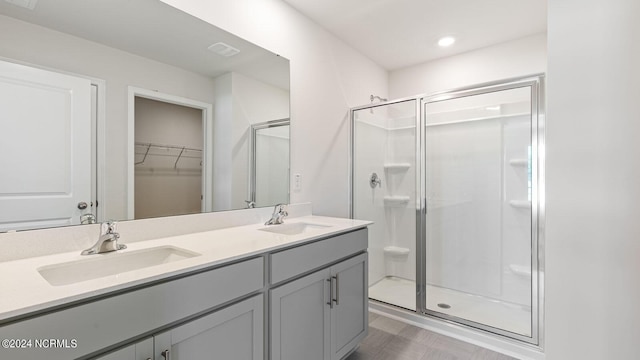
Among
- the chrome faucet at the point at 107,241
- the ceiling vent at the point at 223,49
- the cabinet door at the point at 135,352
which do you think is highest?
the ceiling vent at the point at 223,49

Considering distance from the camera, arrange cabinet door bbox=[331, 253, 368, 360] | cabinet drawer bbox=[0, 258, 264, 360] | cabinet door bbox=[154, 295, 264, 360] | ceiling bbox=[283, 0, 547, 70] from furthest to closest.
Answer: ceiling bbox=[283, 0, 547, 70], cabinet door bbox=[331, 253, 368, 360], cabinet door bbox=[154, 295, 264, 360], cabinet drawer bbox=[0, 258, 264, 360]

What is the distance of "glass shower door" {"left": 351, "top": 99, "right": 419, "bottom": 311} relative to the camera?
282 centimetres

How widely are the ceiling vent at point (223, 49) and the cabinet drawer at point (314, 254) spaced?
1.26m

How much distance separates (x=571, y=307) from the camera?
92 centimetres

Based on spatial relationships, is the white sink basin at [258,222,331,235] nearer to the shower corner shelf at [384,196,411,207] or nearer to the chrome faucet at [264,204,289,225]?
the chrome faucet at [264,204,289,225]

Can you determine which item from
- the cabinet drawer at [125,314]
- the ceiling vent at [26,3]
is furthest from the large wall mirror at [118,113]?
the cabinet drawer at [125,314]

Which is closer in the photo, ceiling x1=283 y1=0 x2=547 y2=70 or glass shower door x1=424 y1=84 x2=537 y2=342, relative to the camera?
ceiling x1=283 y1=0 x2=547 y2=70

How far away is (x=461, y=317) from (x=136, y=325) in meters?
2.27

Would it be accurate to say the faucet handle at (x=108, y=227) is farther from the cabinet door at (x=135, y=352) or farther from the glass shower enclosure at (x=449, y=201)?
the glass shower enclosure at (x=449, y=201)

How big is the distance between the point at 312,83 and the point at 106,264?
73.3 inches

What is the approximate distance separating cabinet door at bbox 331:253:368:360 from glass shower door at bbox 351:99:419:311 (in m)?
0.95

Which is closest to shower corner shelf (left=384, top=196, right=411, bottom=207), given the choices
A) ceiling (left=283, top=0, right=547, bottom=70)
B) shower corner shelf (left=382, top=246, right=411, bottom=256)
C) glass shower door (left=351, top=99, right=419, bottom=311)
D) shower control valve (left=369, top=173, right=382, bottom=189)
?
glass shower door (left=351, top=99, right=419, bottom=311)

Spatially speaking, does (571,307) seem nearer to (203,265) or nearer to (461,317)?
(203,265)

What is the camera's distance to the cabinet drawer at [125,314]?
0.69 m
